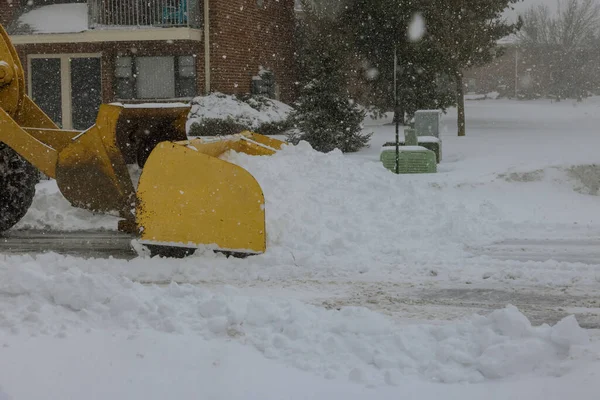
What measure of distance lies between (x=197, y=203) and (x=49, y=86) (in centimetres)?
1998

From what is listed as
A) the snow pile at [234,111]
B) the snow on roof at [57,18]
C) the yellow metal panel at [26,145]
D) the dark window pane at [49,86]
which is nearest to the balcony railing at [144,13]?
Answer: the snow on roof at [57,18]

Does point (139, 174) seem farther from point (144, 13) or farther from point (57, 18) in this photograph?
point (57, 18)

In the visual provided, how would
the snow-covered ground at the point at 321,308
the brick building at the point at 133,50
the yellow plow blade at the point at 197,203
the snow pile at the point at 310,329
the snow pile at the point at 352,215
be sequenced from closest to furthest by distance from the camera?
the snow-covered ground at the point at 321,308
the snow pile at the point at 310,329
the yellow plow blade at the point at 197,203
the snow pile at the point at 352,215
the brick building at the point at 133,50

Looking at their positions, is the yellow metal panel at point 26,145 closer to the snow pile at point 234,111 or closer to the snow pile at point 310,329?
the snow pile at point 310,329

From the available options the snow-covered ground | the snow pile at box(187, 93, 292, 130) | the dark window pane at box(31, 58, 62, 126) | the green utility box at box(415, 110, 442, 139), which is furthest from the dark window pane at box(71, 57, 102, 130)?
the snow-covered ground

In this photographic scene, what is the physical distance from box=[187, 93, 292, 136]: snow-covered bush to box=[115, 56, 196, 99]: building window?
1265 mm

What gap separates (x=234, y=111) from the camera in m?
22.2

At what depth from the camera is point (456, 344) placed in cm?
455

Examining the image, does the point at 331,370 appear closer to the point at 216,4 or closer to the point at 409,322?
the point at 409,322

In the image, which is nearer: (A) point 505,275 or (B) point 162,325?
(B) point 162,325

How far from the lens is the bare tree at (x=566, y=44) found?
5162 centimetres

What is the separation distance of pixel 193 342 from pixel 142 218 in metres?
2.71

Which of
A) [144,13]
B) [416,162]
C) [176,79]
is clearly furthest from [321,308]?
[144,13]

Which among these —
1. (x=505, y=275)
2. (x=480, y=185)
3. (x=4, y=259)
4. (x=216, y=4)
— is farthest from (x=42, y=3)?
(x=505, y=275)
